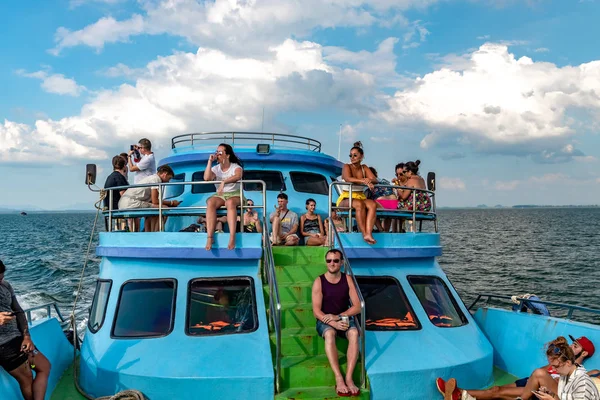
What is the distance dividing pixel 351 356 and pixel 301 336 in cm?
83

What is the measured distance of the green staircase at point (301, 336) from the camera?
6918 mm

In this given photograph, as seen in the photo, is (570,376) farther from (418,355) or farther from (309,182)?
(309,182)

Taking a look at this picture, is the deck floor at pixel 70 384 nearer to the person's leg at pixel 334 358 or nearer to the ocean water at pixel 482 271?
the person's leg at pixel 334 358

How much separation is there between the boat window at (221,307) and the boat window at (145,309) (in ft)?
0.96

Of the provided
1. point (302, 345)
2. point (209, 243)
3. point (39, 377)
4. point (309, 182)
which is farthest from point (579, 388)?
point (309, 182)

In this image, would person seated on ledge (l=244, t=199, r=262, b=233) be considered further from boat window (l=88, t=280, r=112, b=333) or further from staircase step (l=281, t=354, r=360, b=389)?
staircase step (l=281, t=354, r=360, b=389)

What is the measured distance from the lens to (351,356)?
6.87 metres

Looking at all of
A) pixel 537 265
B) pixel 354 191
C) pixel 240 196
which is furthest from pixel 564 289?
pixel 240 196

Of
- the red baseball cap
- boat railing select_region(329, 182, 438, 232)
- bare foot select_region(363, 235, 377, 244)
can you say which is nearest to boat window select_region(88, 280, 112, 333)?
boat railing select_region(329, 182, 438, 232)

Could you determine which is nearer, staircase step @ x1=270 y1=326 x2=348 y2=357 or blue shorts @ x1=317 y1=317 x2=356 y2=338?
blue shorts @ x1=317 y1=317 x2=356 y2=338

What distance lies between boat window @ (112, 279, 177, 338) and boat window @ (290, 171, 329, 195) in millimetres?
4467

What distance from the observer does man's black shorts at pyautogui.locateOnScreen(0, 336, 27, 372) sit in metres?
6.20

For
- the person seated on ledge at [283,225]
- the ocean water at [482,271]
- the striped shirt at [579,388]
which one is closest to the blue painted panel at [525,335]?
the striped shirt at [579,388]

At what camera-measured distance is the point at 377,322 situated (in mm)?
7984
